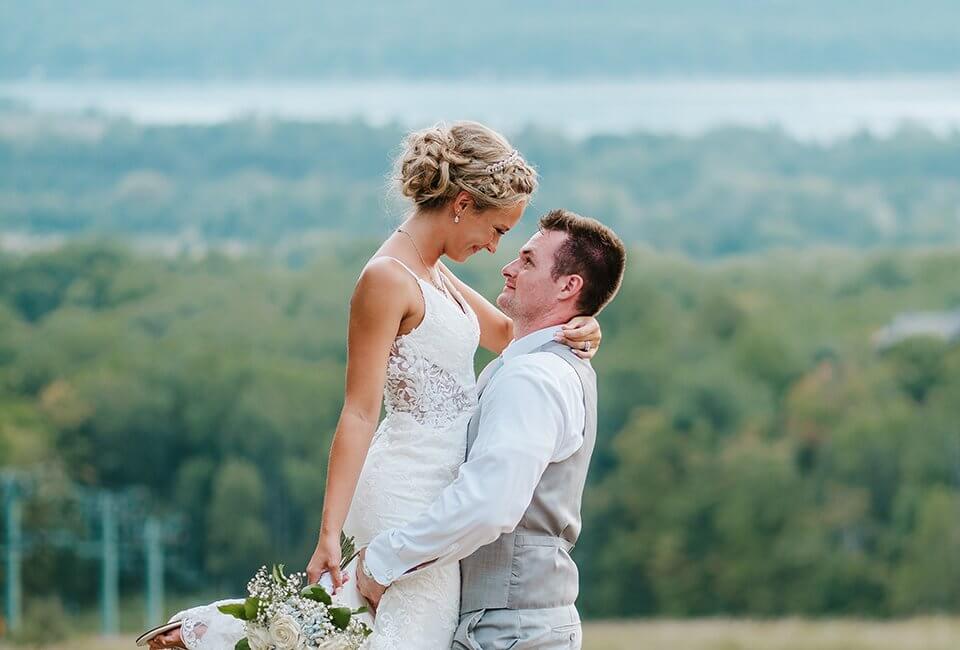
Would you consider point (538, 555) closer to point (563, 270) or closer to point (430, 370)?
point (430, 370)

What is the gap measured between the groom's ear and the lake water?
27604mm

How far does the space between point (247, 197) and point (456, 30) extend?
5.95 meters

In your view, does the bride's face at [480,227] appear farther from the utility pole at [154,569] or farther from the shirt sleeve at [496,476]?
the utility pole at [154,569]

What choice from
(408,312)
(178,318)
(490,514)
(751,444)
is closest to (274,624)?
(490,514)

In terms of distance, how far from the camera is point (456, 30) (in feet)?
106

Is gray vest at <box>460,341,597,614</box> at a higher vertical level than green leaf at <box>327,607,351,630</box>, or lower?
higher

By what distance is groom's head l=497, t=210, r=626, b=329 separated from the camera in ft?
10.7

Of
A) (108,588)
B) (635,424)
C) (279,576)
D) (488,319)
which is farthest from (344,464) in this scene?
(635,424)

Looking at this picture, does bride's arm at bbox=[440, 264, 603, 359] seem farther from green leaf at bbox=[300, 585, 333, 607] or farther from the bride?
green leaf at bbox=[300, 585, 333, 607]

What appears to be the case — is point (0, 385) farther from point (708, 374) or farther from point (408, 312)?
point (408, 312)

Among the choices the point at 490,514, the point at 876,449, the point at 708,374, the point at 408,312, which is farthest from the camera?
the point at 708,374

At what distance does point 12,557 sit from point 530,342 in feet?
75.5

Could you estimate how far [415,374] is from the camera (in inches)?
130

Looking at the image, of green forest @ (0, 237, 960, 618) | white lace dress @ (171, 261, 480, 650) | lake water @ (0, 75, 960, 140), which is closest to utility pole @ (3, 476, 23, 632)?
green forest @ (0, 237, 960, 618)
